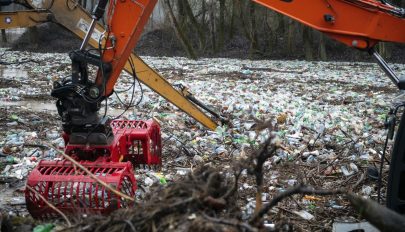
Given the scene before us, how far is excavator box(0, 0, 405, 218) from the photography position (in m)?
3.91

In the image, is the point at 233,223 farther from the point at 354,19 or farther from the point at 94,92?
the point at 94,92

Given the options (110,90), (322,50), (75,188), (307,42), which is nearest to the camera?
(75,188)

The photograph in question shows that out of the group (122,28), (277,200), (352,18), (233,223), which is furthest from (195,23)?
(233,223)

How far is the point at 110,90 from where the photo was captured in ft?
16.1

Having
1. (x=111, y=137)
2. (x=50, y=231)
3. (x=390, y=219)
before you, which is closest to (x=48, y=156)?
(x=111, y=137)

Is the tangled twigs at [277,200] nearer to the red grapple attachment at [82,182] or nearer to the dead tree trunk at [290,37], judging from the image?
the red grapple attachment at [82,182]

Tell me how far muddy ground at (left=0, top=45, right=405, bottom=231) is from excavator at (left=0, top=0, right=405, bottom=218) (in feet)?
1.24

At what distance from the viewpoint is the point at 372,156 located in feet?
20.0

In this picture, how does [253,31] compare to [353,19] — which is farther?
[253,31]

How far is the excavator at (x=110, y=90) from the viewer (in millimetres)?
3910

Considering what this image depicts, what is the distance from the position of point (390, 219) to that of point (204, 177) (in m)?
0.88

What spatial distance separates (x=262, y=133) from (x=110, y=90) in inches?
108

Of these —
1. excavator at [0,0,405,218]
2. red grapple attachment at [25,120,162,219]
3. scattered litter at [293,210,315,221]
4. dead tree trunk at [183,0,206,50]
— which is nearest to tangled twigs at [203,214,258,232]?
excavator at [0,0,405,218]

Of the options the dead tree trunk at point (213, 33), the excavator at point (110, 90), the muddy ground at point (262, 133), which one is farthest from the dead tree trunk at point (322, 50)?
the excavator at point (110, 90)
